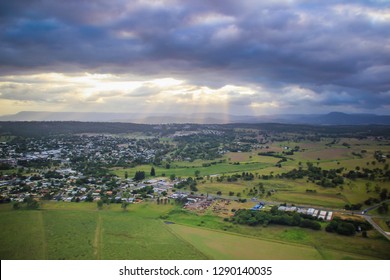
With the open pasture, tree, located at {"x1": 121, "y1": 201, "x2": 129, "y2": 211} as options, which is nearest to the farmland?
the open pasture

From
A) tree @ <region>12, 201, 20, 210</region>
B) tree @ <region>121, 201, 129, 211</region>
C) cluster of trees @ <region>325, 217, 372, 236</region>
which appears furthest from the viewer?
tree @ <region>121, 201, 129, 211</region>

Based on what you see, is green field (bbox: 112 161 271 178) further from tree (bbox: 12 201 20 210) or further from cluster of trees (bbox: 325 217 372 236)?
cluster of trees (bbox: 325 217 372 236)

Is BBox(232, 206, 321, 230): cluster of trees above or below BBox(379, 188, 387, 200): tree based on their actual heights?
below

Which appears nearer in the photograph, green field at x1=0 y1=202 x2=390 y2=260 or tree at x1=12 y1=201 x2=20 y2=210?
green field at x1=0 y1=202 x2=390 y2=260

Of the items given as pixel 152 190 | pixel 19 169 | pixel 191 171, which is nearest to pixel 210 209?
pixel 152 190

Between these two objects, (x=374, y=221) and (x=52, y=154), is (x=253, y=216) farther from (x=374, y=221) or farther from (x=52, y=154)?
(x=52, y=154)

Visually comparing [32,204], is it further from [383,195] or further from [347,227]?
[383,195]

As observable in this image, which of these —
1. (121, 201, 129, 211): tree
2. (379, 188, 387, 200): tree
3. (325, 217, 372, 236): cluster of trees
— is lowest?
(121, 201, 129, 211): tree

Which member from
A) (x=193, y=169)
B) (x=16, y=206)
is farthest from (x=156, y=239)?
(x=193, y=169)
